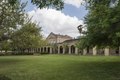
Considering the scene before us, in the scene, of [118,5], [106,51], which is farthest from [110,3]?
[106,51]

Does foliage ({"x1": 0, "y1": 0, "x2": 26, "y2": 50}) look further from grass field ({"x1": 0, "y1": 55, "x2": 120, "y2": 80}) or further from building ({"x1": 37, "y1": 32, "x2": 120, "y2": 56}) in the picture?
building ({"x1": 37, "y1": 32, "x2": 120, "y2": 56})

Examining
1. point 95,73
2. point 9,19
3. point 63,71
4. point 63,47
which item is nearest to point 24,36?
point 9,19

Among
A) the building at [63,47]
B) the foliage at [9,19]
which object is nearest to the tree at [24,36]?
the foliage at [9,19]

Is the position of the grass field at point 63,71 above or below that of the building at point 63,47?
below

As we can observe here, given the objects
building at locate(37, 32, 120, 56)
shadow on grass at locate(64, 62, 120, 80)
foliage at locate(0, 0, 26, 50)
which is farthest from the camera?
building at locate(37, 32, 120, 56)

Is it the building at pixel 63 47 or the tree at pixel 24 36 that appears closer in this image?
the tree at pixel 24 36

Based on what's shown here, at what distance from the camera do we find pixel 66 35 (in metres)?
130

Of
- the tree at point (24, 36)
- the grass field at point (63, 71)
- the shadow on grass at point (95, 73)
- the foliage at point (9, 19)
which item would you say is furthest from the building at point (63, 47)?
the shadow on grass at point (95, 73)

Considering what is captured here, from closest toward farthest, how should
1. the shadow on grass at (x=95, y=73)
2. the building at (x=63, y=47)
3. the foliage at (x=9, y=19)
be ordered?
the shadow on grass at (x=95, y=73) < the foliage at (x=9, y=19) < the building at (x=63, y=47)

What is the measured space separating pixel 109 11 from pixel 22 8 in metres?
20.7

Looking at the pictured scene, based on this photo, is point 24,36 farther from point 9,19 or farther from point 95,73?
point 95,73

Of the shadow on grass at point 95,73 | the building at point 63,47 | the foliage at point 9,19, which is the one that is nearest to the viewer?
the shadow on grass at point 95,73

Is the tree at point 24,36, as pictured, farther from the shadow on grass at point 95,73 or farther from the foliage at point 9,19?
the shadow on grass at point 95,73

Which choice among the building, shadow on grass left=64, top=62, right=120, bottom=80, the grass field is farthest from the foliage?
the building
